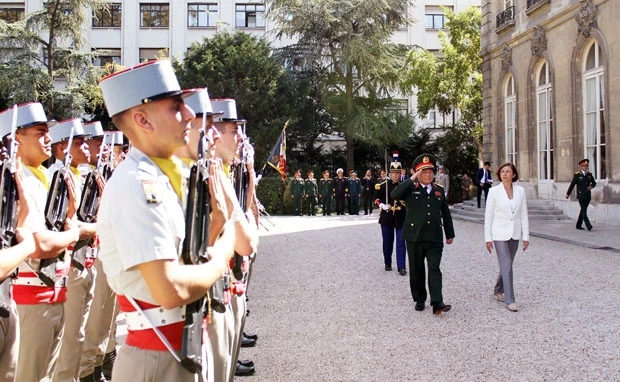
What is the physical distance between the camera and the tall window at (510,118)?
84.8 ft

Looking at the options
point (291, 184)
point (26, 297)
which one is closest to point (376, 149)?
point (291, 184)

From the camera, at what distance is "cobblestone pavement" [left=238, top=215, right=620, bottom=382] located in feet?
19.0

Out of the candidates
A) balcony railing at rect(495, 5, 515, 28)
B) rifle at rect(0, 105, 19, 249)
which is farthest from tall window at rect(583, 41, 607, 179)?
rifle at rect(0, 105, 19, 249)

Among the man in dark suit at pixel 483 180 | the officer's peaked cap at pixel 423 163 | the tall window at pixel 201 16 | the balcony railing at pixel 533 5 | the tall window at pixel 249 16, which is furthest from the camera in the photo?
the tall window at pixel 249 16

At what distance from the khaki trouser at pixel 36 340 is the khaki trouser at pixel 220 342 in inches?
42.6

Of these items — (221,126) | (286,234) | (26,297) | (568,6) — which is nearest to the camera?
(26,297)

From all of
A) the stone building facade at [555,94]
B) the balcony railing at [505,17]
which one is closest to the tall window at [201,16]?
the stone building facade at [555,94]

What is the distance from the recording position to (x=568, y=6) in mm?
20906

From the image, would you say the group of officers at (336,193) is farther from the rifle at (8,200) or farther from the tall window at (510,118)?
the rifle at (8,200)

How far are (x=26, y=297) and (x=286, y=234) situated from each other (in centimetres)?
1520

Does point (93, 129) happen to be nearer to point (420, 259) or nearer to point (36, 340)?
point (36, 340)

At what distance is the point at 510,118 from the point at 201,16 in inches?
1045

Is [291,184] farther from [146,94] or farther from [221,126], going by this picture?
[146,94]

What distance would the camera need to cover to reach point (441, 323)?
7.56 metres
